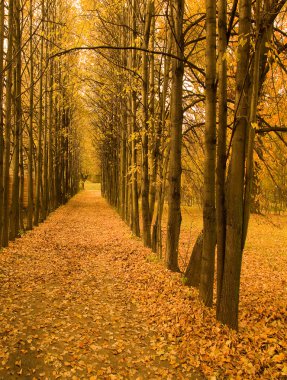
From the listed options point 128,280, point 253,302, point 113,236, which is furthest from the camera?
point 113,236

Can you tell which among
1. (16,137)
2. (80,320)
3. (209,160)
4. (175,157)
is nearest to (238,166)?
(209,160)

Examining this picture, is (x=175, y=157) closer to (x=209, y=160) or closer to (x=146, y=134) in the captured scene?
(x=209, y=160)

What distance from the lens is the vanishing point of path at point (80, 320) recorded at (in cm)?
437

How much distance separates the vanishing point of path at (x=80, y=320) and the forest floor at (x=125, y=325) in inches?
0.5

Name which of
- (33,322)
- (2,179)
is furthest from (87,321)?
(2,179)

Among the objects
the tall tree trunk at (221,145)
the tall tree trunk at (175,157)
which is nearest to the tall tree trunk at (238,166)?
the tall tree trunk at (221,145)

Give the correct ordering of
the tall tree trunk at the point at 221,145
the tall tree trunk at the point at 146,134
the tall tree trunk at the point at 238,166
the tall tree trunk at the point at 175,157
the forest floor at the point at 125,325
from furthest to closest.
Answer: the tall tree trunk at the point at 146,134, the tall tree trunk at the point at 175,157, the tall tree trunk at the point at 221,145, the tall tree trunk at the point at 238,166, the forest floor at the point at 125,325

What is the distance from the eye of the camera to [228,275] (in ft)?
16.3

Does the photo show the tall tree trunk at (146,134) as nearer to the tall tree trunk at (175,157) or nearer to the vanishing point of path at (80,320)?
the vanishing point of path at (80,320)

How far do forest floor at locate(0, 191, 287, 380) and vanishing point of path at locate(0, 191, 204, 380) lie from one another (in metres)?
0.01

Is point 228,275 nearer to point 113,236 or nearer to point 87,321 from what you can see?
point 87,321

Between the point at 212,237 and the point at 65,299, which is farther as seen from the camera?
the point at 65,299

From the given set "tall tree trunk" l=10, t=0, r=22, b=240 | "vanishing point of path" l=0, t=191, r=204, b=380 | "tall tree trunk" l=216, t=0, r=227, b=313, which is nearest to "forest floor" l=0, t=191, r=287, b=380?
"vanishing point of path" l=0, t=191, r=204, b=380

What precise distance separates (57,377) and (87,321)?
62.0 inches
